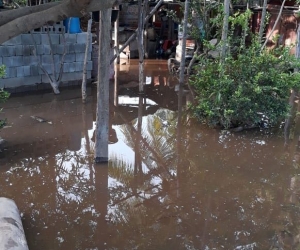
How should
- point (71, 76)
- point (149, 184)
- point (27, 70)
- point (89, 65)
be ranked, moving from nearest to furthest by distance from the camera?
point (149, 184) → point (27, 70) → point (71, 76) → point (89, 65)

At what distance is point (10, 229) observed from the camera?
386cm

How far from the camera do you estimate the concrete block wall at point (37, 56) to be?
1067 centimetres

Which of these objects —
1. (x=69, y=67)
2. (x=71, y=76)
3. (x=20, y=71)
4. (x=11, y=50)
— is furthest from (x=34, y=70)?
(x=71, y=76)

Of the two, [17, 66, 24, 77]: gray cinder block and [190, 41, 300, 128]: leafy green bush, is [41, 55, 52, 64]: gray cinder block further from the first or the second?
[190, 41, 300, 128]: leafy green bush

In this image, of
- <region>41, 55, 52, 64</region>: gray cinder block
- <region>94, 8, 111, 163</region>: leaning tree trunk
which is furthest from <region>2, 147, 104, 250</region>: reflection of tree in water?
<region>41, 55, 52, 64</region>: gray cinder block

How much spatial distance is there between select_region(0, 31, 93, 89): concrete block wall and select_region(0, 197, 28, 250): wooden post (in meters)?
6.97

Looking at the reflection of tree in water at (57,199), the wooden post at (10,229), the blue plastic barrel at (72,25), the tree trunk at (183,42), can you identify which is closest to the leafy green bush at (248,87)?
the reflection of tree in water at (57,199)

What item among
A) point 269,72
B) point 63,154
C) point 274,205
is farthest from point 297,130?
point 63,154

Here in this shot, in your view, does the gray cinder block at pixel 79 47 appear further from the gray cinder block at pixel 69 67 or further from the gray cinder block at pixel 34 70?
the gray cinder block at pixel 34 70

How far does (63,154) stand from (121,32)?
37.7ft

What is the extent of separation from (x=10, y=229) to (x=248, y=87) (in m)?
5.42

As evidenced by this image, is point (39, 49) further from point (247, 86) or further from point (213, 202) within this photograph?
point (213, 202)

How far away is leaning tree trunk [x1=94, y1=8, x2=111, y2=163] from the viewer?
5.83m

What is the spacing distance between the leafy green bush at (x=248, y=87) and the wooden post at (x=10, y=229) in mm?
4555
